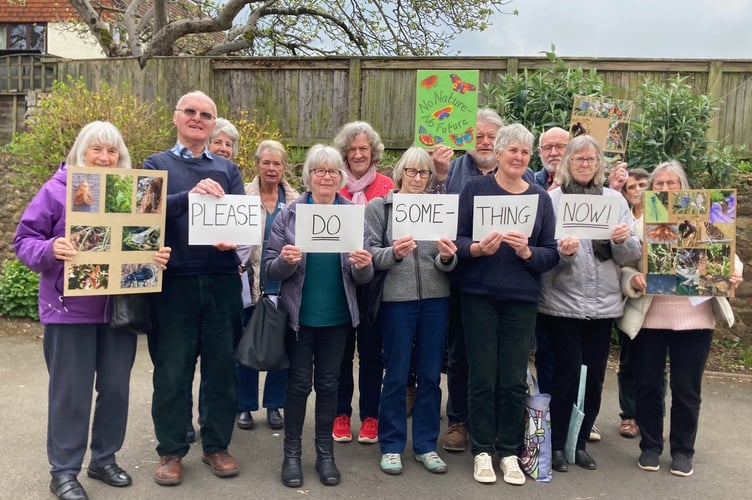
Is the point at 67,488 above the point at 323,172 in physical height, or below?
below

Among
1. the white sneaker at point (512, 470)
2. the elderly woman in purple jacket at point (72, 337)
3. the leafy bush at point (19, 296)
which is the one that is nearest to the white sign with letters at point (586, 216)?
the white sneaker at point (512, 470)

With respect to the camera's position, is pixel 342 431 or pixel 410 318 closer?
pixel 410 318

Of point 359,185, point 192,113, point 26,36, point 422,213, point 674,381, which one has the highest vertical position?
point 26,36

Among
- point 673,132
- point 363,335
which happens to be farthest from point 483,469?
point 673,132

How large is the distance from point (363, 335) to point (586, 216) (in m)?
1.62

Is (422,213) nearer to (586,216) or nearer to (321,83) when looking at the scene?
(586,216)

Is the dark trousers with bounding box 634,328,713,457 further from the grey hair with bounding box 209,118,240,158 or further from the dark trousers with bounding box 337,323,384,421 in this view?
the grey hair with bounding box 209,118,240,158

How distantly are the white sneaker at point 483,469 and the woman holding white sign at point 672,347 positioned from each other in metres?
1.06

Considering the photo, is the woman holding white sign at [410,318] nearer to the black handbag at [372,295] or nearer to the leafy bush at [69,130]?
the black handbag at [372,295]

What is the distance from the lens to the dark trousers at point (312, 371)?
12.7 ft

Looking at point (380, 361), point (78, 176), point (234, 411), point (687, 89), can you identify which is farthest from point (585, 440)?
point (687, 89)

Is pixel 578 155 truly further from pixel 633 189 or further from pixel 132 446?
pixel 132 446

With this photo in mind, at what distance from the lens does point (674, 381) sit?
412 centimetres

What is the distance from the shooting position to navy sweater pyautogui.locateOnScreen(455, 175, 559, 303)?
386 centimetres
